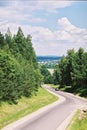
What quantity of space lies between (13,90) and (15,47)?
38.5m

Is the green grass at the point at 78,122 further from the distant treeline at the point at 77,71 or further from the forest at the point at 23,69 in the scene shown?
the distant treeline at the point at 77,71

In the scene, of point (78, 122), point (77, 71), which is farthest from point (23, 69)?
point (77, 71)

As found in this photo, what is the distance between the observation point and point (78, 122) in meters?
54.6

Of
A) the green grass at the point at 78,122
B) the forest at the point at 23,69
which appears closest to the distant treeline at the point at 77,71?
the forest at the point at 23,69

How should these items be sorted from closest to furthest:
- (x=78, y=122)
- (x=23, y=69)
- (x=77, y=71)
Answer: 1. (x=78, y=122)
2. (x=23, y=69)
3. (x=77, y=71)

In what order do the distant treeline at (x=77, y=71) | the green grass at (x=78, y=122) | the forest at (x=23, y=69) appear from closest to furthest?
the green grass at (x=78, y=122)
the forest at (x=23, y=69)
the distant treeline at (x=77, y=71)

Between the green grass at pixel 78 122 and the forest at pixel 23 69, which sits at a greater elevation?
the forest at pixel 23 69

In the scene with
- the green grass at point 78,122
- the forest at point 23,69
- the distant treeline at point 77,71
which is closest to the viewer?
the green grass at point 78,122

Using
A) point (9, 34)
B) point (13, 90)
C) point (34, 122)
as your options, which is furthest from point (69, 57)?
point (34, 122)

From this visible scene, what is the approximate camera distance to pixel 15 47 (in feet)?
348

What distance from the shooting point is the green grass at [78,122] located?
4878cm

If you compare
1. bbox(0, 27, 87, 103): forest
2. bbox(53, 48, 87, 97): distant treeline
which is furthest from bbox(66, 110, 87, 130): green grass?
bbox(53, 48, 87, 97): distant treeline

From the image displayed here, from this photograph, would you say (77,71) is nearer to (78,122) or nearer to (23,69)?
(23,69)

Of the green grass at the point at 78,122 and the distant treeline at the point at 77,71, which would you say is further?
the distant treeline at the point at 77,71
